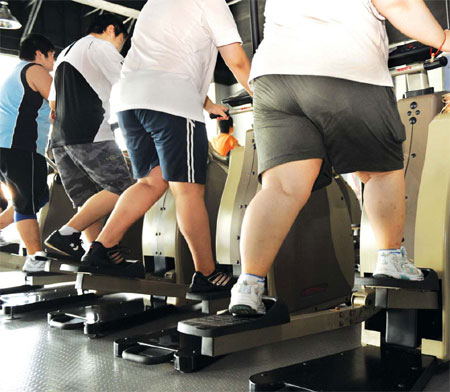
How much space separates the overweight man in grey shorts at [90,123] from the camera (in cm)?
Answer: 266

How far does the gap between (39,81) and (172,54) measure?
146 centimetres

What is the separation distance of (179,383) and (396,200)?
2.90 ft

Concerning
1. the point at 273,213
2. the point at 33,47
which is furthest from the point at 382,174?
the point at 33,47

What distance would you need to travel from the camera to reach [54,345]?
7.14ft

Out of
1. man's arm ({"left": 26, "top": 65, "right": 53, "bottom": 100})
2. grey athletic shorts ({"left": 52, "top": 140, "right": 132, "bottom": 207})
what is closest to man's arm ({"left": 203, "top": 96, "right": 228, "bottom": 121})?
grey athletic shorts ({"left": 52, "top": 140, "right": 132, "bottom": 207})

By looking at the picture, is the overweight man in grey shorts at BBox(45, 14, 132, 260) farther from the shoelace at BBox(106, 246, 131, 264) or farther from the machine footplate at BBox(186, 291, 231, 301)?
the machine footplate at BBox(186, 291, 231, 301)

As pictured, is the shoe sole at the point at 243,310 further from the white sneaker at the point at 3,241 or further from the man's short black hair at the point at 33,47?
the white sneaker at the point at 3,241

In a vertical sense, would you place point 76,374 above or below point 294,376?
below

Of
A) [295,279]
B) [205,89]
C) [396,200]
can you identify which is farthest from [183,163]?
[396,200]

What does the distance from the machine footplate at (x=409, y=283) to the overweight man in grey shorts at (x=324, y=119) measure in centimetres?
2

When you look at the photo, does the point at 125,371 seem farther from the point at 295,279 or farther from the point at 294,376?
the point at 295,279

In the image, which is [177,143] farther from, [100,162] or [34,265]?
[34,265]

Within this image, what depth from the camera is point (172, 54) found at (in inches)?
85.4

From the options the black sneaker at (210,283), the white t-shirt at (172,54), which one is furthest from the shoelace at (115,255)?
the white t-shirt at (172,54)
